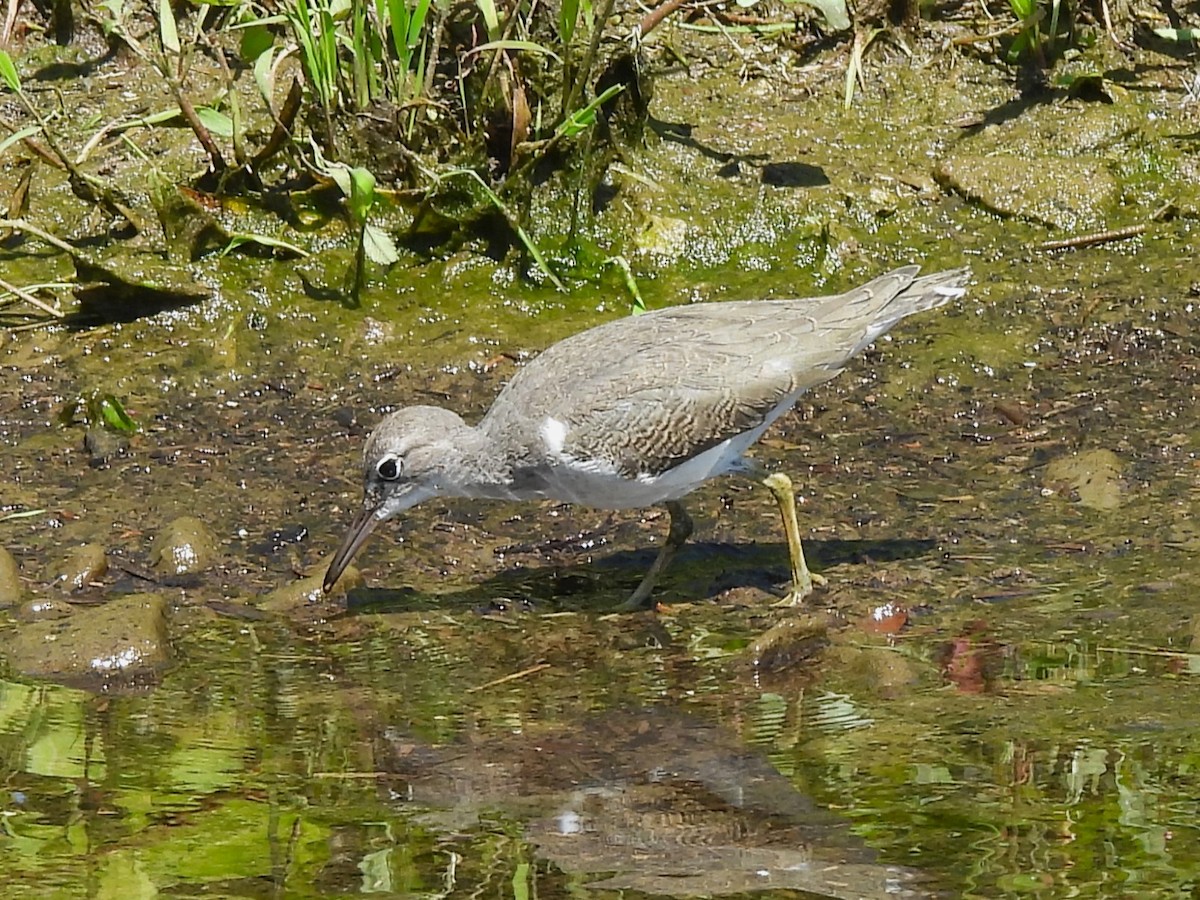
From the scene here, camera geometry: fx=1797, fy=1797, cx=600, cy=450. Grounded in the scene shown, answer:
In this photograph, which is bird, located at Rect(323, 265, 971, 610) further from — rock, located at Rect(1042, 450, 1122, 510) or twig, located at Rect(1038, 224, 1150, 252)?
twig, located at Rect(1038, 224, 1150, 252)

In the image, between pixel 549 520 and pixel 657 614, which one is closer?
pixel 657 614

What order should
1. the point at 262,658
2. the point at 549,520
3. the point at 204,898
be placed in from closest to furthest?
the point at 204,898 → the point at 262,658 → the point at 549,520

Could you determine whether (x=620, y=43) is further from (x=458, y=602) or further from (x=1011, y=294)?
(x=458, y=602)

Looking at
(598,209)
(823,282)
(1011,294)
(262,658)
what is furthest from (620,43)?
(262,658)

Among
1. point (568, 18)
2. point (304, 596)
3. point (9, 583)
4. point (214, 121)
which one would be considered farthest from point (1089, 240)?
point (9, 583)

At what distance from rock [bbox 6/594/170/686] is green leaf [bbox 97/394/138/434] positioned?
1.53 meters

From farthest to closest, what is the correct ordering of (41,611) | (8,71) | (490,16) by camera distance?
(490,16) → (8,71) → (41,611)

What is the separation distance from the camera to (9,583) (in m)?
6.18

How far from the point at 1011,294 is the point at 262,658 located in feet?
12.8

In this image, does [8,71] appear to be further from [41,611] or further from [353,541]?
[353,541]

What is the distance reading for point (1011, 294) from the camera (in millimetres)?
8000

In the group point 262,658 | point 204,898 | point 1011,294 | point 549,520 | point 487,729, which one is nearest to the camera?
point 204,898

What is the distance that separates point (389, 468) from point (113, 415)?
1.55 metres

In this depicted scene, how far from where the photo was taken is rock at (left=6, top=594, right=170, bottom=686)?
221 inches
